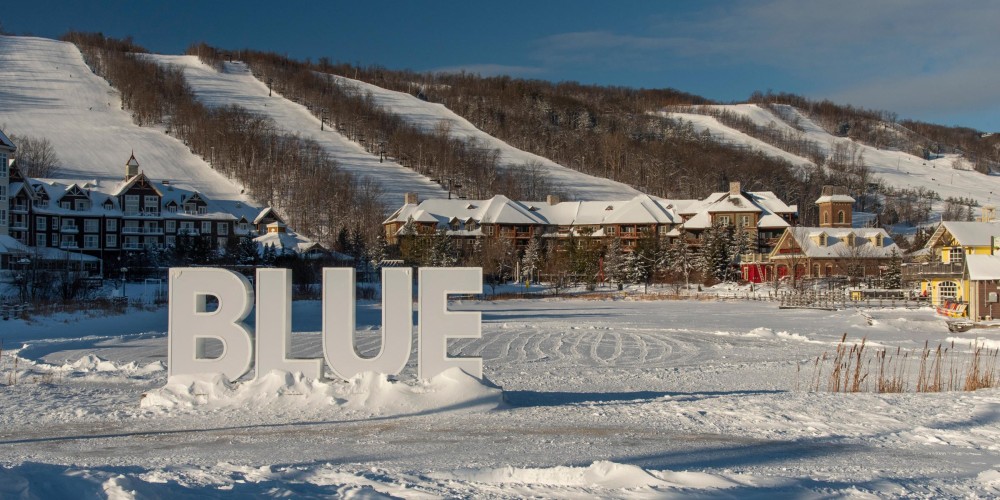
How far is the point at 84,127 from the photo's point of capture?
4970 inches

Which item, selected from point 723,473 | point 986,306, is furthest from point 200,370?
point 986,306

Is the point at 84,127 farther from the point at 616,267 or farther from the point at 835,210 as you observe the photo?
the point at 835,210

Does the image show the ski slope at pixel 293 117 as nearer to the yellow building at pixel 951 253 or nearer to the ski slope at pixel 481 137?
the ski slope at pixel 481 137

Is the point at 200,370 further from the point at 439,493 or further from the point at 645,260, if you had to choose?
the point at 645,260

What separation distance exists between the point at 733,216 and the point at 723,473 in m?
87.6

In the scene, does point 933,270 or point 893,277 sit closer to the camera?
point 933,270

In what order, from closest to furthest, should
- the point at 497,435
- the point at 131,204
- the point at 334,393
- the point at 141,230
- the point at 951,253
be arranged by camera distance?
the point at 497,435 → the point at 334,393 → the point at 951,253 → the point at 141,230 → the point at 131,204

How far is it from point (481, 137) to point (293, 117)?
35.5 meters

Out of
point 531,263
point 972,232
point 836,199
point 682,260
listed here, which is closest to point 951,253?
point 972,232

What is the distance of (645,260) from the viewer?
7538 cm

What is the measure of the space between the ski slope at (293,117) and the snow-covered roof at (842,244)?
51.4 meters

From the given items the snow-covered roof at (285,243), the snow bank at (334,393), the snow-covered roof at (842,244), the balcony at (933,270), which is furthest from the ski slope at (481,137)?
the snow bank at (334,393)

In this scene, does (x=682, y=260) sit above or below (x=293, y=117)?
below

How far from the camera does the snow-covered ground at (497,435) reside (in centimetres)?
765
